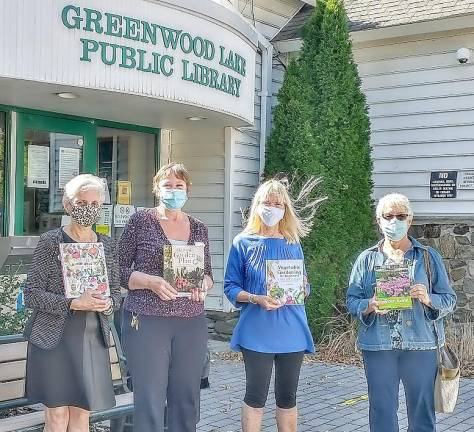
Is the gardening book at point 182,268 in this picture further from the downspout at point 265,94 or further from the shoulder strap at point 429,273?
the downspout at point 265,94

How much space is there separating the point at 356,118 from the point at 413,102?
1.00 metres

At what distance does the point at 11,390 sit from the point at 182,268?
4.51ft

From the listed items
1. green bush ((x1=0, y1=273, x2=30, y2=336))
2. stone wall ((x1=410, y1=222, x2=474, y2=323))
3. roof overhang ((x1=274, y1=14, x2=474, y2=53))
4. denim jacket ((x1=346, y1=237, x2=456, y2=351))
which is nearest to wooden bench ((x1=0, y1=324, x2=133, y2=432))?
green bush ((x1=0, y1=273, x2=30, y2=336))

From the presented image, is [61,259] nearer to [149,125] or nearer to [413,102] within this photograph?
[149,125]

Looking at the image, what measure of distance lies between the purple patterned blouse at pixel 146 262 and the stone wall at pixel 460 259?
19.5 feet

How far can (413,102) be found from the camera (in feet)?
32.1

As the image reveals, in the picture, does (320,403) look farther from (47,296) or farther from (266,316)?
(47,296)

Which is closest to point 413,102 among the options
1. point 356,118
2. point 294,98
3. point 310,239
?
point 356,118

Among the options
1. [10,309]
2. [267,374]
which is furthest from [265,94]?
[267,374]

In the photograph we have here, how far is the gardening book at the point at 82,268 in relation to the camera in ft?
12.7

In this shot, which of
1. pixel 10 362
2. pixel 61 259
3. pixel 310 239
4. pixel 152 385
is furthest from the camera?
pixel 310 239

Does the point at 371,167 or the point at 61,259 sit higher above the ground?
the point at 371,167

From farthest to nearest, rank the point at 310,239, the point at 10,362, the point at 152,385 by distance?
the point at 310,239
the point at 10,362
the point at 152,385

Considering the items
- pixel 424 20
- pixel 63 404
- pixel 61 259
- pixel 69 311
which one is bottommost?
pixel 63 404
